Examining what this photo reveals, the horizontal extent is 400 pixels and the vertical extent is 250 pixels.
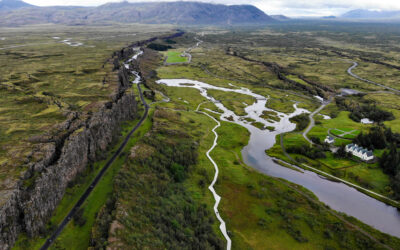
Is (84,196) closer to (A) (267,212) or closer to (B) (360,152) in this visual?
(A) (267,212)

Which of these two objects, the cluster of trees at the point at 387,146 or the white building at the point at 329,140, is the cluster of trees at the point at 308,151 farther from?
the cluster of trees at the point at 387,146

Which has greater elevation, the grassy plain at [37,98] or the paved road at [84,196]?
the grassy plain at [37,98]

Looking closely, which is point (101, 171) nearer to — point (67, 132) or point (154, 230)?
point (67, 132)

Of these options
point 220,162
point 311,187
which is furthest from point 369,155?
point 220,162

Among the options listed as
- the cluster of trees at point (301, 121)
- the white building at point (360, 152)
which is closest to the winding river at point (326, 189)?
the cluster of trees at point (301, 121)

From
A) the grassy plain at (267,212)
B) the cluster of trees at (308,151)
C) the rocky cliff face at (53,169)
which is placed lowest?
the grassy plain at (267,212)

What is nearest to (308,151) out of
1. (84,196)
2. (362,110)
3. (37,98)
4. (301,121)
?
(301,121)
